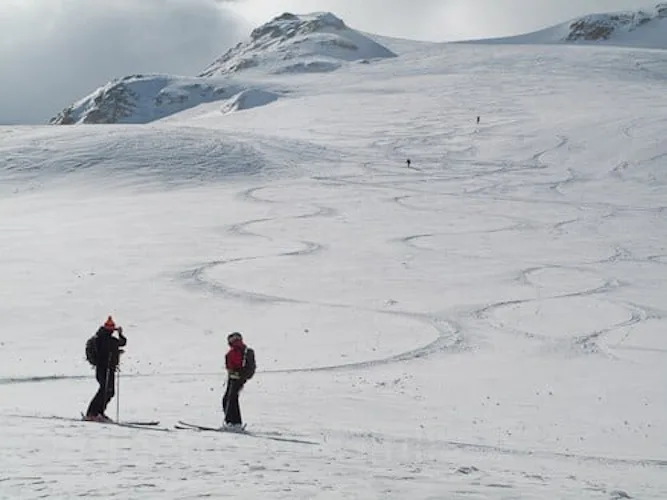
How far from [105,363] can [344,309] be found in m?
11.4

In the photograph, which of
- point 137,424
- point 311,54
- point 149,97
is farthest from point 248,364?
point 311,54

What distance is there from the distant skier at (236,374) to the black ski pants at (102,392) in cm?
170

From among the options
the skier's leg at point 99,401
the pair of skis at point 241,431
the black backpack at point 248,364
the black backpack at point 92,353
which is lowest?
the pair of skis at point 241,431

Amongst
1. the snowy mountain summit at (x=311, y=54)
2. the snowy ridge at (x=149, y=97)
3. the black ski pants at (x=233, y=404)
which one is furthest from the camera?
the snowy mountain summit at (x=311, y=54)

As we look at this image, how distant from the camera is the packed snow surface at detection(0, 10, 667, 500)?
11.1 meters

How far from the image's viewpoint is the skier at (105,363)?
44.3ft

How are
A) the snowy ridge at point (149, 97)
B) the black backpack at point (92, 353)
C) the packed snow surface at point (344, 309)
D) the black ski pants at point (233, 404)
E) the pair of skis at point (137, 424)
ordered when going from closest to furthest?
the packed snow surface at point (344, 309), the pair of skis at point (137, 424), the black ski pants at point (233, 404), the black backpack at point (92, 353), the snowy ridge at point (149, 97)

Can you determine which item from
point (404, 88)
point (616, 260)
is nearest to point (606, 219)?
point (616, 260)

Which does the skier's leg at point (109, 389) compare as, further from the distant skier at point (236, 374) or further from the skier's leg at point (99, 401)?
the distant skier at point (236, 374)

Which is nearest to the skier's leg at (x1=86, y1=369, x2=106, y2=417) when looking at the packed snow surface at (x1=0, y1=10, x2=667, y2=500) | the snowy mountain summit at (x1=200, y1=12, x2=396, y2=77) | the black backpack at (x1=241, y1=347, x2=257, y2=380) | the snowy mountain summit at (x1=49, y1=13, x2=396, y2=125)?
the packed snow surface at (x1=0, y1=10, x2=667, y2=500)

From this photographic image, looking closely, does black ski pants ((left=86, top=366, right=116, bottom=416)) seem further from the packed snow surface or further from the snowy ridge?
the snowy ridge

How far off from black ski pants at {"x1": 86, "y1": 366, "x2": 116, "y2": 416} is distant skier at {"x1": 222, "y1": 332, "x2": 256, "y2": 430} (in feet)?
5.57

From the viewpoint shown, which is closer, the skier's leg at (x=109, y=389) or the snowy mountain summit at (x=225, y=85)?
the skier's leg at (x=109, y=389)

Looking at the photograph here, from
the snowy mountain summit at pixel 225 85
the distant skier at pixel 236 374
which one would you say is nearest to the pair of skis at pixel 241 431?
the distant skier at pixel 236 374
